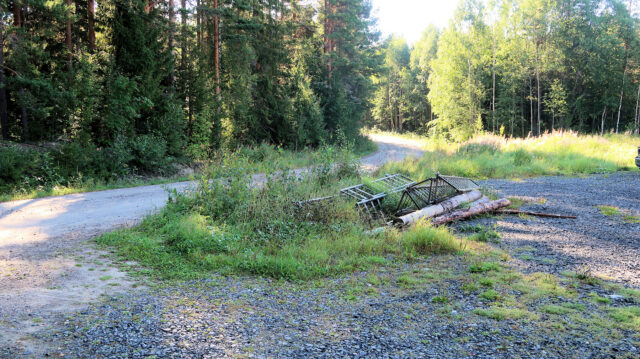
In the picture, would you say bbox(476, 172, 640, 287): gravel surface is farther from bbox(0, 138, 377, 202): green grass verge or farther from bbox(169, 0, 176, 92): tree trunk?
bbox(169, 0, 176, 92): tree trunk

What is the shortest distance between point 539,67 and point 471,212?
32.4m

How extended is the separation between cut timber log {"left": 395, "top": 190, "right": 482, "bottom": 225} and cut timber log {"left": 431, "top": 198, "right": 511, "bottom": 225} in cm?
21

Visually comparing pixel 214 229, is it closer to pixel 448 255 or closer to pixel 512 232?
pixel 448 255

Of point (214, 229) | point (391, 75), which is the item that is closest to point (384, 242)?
point (214, 229)

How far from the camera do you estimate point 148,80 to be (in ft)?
46.0

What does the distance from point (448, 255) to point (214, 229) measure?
4.14m

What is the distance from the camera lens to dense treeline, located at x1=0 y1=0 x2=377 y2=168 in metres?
12.1

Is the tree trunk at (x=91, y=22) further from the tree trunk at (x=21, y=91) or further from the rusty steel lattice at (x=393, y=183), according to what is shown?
the rusty steel lattice at (x=393, y=183)

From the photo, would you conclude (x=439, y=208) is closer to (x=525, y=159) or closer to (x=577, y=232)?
(x=577, y=232)

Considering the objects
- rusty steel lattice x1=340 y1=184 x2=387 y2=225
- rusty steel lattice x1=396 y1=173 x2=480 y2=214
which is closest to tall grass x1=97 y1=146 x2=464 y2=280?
rusty steel lattice x1=340 y1=184 x2=387 y2=225

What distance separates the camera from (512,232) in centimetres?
825

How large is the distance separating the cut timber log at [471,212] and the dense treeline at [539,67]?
25164mm

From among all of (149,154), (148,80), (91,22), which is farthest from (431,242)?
(91,22)

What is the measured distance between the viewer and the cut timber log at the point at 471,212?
8756 millimetres
